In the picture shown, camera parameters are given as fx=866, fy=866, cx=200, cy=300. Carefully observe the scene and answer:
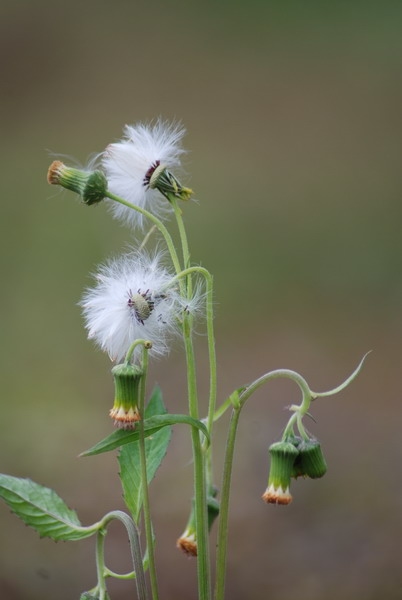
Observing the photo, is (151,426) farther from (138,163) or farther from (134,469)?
(138,163)

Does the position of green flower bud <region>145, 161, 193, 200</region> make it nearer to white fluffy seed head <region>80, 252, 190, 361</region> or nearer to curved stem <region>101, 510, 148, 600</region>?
white fluffy seed head <region>80, 252, 190, 361</region>

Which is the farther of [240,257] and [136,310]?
[240,257]

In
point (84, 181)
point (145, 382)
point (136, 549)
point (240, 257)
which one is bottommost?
point (136, 549)

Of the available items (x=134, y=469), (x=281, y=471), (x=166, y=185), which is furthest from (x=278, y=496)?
(x=166, y=185)

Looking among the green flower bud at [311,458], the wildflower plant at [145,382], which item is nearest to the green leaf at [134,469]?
the wildflower plant at [145,382]

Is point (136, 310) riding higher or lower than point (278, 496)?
higher

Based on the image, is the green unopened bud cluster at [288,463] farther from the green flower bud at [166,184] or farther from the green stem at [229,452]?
the green flower bud at [166,184]
